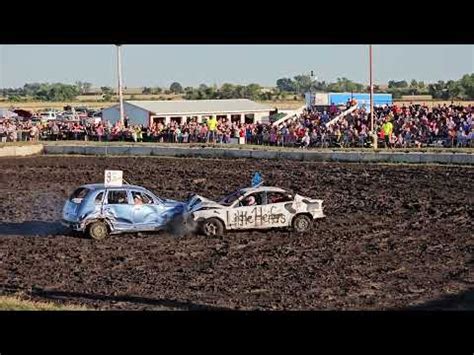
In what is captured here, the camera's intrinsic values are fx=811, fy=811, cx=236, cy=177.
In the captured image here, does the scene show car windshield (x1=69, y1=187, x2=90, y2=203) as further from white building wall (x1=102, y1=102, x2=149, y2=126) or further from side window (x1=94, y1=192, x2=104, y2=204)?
white building wall (x1=102, y1=102, x2=149, y2=126)

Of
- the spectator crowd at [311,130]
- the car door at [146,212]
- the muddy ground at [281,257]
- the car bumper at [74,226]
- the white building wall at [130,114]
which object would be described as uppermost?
the white building wall at [130,114]

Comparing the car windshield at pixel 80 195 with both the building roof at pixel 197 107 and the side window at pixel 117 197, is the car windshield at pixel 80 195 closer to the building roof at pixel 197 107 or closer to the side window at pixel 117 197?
the side window at pixel 117 197

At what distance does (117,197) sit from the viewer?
52.5 ft

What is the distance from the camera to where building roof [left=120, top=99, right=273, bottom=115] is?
3962cm

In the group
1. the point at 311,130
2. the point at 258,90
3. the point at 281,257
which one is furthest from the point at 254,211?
the point at 258,90

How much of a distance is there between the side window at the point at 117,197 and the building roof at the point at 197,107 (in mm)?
23231

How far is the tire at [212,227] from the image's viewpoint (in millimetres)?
15948

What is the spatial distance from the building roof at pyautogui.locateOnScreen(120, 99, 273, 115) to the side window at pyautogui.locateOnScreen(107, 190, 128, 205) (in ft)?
76.2

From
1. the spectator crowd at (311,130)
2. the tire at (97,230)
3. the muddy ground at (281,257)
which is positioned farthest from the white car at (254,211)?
the spectator crowd at (311,130)

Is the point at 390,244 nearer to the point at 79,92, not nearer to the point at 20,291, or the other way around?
the point at 20,291

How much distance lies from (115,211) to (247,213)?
8.54 ft

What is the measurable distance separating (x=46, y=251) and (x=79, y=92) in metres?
44.9

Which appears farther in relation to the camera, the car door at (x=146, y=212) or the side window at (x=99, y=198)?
the car door at (x=146, y=212)
